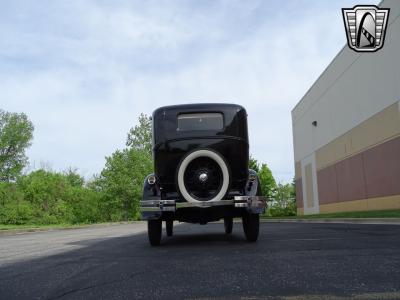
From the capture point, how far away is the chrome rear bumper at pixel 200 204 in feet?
24.3

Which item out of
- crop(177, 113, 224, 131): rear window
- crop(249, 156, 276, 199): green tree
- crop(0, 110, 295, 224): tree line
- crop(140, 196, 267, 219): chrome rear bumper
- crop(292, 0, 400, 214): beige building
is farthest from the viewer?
crop(249, 156, 276, 199): green tree

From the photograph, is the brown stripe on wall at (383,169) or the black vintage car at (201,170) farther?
the brown stripe on wall at (383,169)

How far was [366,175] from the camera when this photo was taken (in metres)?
30.0

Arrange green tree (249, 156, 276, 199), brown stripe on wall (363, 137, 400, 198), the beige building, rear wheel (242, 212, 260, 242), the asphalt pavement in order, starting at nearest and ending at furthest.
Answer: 1. the asphalt pavement
2. rear wheel (242, 212, 260, 242)
3. brown stripe on wall (363, 137, 400, 198)
4. the beige building
5. green tree (249, 156, 276, 199)

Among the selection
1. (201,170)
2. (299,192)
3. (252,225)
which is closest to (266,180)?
(299,192)

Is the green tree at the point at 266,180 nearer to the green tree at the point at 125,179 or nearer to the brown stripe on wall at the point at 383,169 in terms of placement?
the green tree at the point at 125,179

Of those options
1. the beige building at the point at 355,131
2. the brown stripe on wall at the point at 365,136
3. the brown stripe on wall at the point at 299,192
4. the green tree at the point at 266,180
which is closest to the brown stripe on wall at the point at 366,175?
the beige building at the point at 355,131

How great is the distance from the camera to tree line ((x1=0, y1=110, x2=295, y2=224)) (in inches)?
1989

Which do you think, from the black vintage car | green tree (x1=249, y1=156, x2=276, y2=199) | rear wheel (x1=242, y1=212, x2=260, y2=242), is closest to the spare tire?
the black vintage car

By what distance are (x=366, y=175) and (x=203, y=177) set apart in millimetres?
25303

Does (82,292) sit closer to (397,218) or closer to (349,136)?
(397,218)

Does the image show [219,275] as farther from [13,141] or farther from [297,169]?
[13,141]

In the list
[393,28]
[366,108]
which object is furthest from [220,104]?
[366,108]

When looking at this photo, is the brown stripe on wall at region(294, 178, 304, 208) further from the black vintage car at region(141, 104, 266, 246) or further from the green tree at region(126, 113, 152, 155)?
the black vintage car at region(141, 104, 266, 246)
